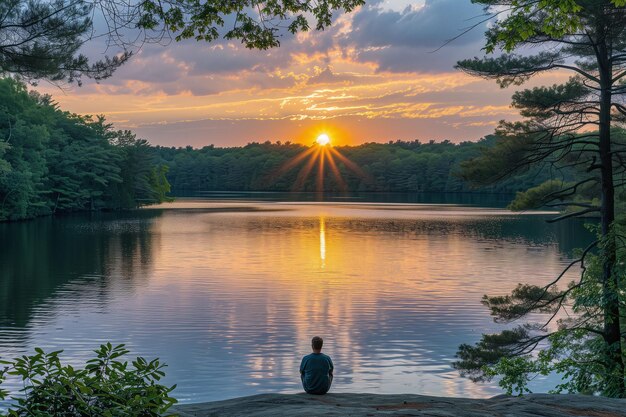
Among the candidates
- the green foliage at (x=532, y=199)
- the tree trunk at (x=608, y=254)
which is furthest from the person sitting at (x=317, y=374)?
the green foliage at (x=532, y=199)

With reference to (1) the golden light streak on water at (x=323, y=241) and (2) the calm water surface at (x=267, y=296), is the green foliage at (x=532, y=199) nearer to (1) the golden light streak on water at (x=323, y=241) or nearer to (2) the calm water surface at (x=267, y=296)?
(2) the calm water surface at (x=267, y=296)

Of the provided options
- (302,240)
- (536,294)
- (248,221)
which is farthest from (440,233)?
(536,294)

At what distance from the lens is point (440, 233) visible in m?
73.5

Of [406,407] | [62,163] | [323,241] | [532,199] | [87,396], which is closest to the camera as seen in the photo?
[87,396]

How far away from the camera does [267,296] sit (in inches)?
1486

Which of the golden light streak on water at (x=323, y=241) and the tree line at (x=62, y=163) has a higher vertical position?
the tree line at (x=62, y=163)

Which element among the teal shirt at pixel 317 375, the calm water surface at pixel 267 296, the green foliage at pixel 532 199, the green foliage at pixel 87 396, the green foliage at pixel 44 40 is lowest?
the calm water surface at pixel 267 296

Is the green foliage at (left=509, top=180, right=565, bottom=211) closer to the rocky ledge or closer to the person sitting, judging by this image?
the person sitting

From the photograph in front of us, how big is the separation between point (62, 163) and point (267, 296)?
70799 millimetres

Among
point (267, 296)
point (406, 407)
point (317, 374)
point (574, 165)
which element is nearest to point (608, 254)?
point (574, 165)

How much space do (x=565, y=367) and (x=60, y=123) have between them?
325ft

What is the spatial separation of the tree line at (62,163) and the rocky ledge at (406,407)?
238ft

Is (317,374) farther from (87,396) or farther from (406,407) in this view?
(87,396)

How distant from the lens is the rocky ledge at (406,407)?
27.4 feet
